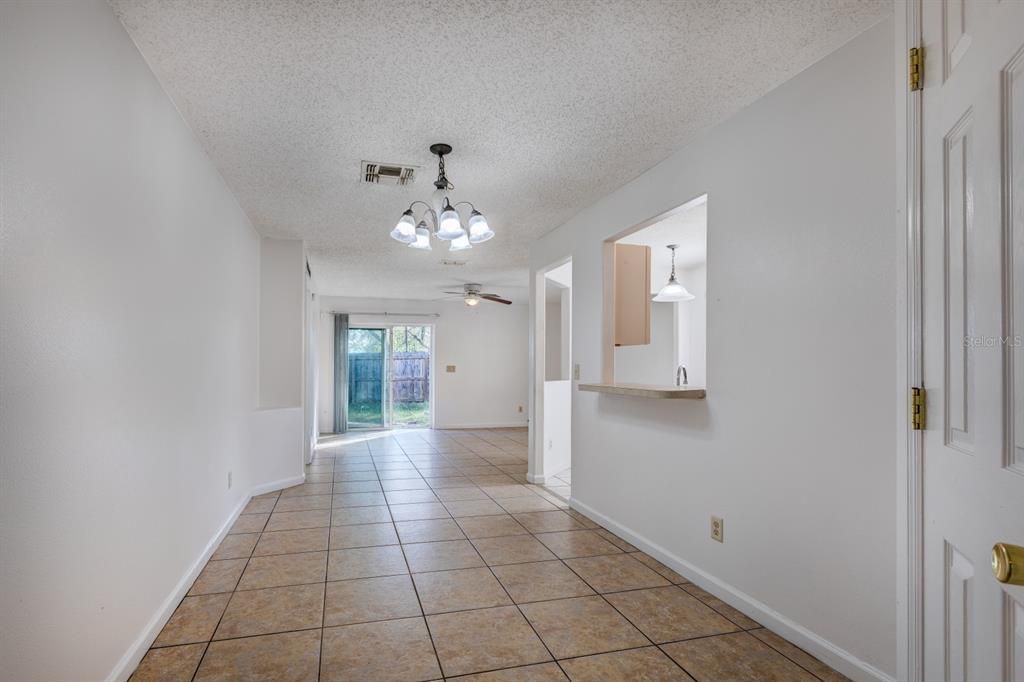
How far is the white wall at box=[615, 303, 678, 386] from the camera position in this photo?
22.7 feet

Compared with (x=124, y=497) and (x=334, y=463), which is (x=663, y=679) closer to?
(x=124, y=497)

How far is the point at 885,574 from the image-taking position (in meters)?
1.90

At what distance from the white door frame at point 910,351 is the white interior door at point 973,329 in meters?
0.06

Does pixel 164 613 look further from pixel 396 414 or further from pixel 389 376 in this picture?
pixel 396 414

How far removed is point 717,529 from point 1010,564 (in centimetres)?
217

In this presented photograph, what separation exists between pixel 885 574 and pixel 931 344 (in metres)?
1.00

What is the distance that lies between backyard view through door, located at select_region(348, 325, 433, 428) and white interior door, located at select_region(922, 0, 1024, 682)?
919 cm

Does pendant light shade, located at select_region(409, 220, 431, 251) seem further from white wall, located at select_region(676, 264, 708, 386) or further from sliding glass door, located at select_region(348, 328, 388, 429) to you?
sliding glass door, located at select_region(348, 328, 388, 429)

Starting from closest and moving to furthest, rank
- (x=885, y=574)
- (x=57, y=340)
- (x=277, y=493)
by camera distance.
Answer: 1. (x=57, y=340)
2. (x=885, y=574)
3. (x=277, y=493)

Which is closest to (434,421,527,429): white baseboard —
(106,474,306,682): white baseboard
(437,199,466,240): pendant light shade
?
(106,474,306,682): white baseboard

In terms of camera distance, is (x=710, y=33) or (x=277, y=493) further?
(x=277, y=493)

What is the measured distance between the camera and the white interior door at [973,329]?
0.87 m

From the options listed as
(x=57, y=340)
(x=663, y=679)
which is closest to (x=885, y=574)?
(x=663, y=679)

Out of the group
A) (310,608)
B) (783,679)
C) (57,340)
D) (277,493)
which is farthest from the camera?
(277,493)
